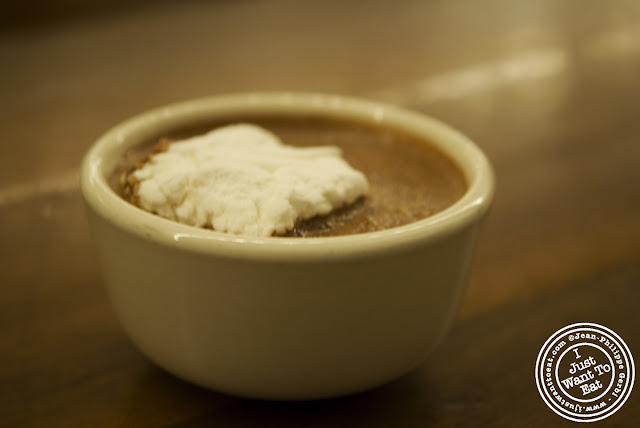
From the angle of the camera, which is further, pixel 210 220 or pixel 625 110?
pixel 625 110

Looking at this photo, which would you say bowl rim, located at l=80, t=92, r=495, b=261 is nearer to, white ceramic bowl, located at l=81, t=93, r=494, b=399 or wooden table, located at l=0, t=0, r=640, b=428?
white ceramic bowl, located at l=81, t=93, r=494, b=399

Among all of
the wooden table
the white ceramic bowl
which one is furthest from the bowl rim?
the wooden table

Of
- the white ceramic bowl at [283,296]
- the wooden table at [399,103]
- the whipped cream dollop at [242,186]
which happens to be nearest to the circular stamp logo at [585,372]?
the wooden table at [399,103]

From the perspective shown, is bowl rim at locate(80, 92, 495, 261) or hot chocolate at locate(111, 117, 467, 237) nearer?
bowl rim at locate(80, 92, 495, 261)

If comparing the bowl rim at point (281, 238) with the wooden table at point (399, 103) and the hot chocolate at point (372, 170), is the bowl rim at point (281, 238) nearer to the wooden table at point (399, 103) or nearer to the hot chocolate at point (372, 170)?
the hot chocolate at point (372, 170)

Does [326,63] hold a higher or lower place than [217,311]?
lower

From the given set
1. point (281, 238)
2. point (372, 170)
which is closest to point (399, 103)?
point (372, 170)

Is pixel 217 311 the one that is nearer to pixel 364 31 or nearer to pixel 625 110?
pixel 625 110

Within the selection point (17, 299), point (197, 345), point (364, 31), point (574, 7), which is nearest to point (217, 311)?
point (197, 345)
